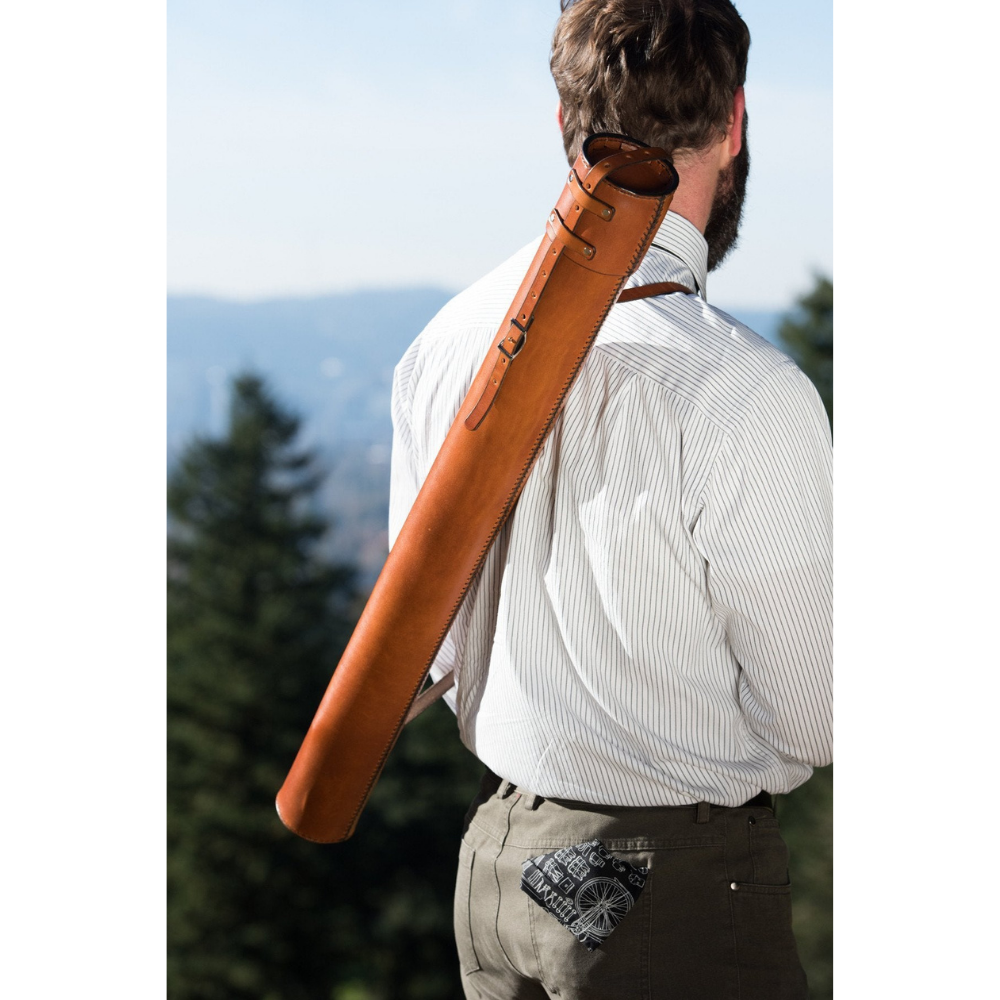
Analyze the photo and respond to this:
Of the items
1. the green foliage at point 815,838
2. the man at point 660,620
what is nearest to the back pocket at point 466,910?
the man at point 660,620

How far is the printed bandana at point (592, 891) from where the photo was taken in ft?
3.08

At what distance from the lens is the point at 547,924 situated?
0.96 metres

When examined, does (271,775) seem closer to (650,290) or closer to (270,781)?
(270,781)

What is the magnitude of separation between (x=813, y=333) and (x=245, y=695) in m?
4.90

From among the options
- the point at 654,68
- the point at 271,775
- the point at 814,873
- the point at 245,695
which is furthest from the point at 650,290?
the point at 245,695

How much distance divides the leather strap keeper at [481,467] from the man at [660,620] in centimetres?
6

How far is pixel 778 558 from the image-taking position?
36.3 inches

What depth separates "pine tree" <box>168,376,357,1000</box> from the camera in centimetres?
734

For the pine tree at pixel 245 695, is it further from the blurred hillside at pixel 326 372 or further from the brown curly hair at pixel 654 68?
the brown curly hair at pixel 654 68

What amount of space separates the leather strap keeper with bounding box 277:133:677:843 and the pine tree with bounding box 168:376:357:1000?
640 cm

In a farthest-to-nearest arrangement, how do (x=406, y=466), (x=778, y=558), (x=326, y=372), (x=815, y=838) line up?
(x=326, y=372) < (x=815, y=838) < (x=406, y=466) < (x=778, y=558)
